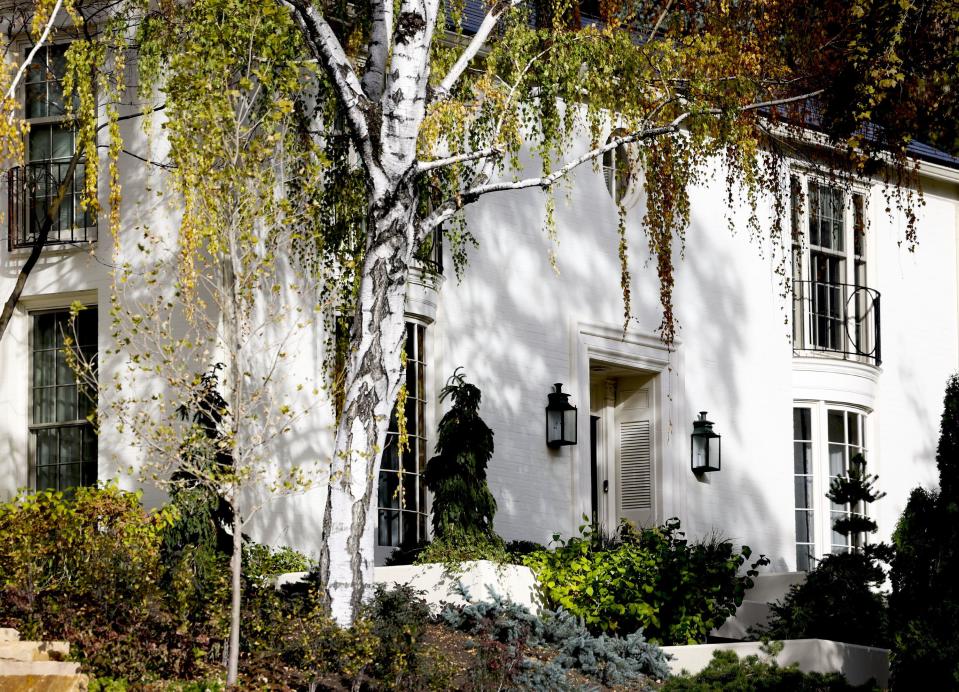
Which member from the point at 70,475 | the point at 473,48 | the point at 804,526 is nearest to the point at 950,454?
the point at 473,48

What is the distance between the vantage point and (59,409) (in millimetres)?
16266

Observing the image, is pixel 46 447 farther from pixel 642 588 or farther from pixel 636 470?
pixel 636 470

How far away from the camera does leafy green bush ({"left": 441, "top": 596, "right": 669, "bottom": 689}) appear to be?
12.8 m

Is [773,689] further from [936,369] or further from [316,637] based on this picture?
[936,369]

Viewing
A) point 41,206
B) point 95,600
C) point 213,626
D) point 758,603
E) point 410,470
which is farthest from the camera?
point 758,603

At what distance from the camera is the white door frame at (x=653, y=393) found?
60.8 feet

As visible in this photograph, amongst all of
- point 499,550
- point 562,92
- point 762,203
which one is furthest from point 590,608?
point 762,203

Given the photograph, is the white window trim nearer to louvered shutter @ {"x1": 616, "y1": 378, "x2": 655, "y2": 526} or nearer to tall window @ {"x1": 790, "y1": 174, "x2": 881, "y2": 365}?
tall window @ {"x1": 790, "y1": 174, "x2": 881, "y2": 365}

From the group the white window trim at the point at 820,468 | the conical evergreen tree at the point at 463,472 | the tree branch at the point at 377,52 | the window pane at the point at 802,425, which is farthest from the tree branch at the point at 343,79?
the window pane at the point at 802,425

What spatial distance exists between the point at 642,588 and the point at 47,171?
7.12 metres

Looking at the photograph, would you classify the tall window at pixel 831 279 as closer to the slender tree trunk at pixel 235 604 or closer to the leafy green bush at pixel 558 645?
the leafy green bush at pixel 558 645

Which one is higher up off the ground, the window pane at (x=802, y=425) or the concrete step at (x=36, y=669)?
the window pane at (x=802, y=425)

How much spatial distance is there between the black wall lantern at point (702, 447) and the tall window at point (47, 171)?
7.51 m

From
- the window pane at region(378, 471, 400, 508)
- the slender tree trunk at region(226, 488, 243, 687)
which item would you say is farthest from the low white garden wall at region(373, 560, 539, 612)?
the slender tree trunk at region(226, 488, 243, 687)
